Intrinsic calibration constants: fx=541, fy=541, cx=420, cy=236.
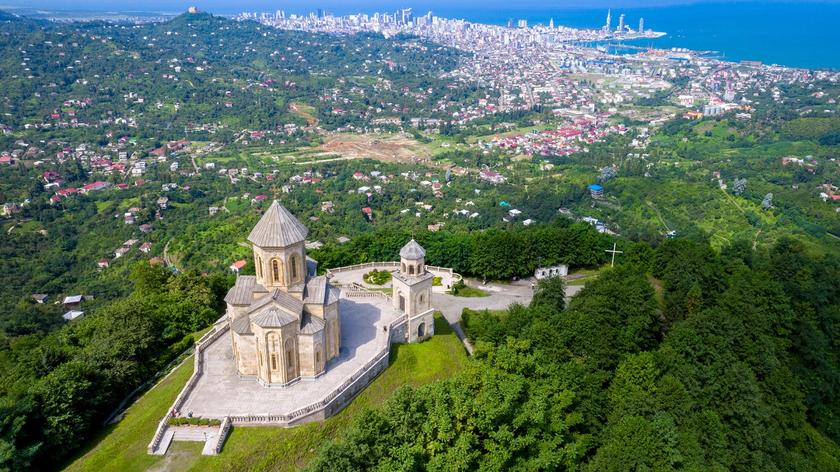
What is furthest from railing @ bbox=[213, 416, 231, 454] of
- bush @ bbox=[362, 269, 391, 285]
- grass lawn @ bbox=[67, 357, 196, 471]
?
bush @ bbox=[362, 269, 391, 285]

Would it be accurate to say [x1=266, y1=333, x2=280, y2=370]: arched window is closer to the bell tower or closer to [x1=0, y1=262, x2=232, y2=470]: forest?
[x1=0, y1=262, x2=232, y2=470]: forest

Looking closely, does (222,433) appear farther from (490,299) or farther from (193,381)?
(490,299)

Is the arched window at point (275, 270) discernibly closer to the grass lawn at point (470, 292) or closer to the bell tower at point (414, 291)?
the bell tower at point (414, 291)

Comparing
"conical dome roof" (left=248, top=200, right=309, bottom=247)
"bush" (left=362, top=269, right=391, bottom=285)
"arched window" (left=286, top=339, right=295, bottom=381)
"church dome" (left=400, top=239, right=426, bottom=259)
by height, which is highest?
"conical dome roof" (left=248, top=200, right=309, bottom=247)

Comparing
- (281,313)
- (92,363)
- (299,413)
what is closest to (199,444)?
Result: (299,413)

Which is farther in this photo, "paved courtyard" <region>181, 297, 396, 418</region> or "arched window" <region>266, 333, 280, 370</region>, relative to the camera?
"arched window" <region>266, 333, 280, 370</region>
